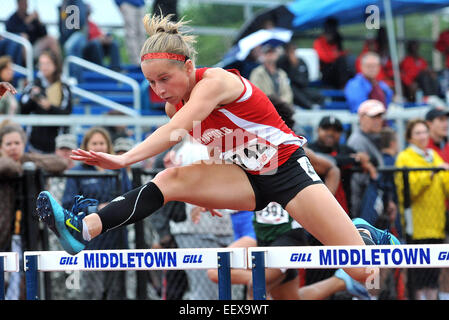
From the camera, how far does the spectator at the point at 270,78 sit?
9.04 m

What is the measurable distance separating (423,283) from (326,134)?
168 cm

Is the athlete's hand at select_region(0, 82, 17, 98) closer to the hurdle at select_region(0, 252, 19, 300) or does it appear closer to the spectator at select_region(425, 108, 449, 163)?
the hurdle at select_region(0, 252, 19, 300)

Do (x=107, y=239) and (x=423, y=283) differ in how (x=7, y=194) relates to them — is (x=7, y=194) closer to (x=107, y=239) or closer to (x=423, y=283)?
(x=107, y=239)

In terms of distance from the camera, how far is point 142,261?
4297mm

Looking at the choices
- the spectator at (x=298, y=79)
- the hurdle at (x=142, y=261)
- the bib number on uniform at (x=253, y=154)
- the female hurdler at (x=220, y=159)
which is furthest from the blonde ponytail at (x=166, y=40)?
the spectator at (x=298, y=79)

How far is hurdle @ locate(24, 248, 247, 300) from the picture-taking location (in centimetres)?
430

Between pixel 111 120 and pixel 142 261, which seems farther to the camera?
pixel 111 120

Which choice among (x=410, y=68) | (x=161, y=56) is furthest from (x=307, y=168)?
(x=410, y=68)

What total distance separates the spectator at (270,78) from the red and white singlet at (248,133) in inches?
176

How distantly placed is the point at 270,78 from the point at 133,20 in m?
3.08

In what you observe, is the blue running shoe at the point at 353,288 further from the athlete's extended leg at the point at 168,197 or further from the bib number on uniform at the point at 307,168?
the athlete's extended leg at the point at 168,197

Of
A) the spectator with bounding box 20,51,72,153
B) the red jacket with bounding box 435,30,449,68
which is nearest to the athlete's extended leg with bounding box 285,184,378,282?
the spectator with bounding box 20,51,72,153

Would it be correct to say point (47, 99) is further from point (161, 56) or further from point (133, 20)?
point (161, 56)
